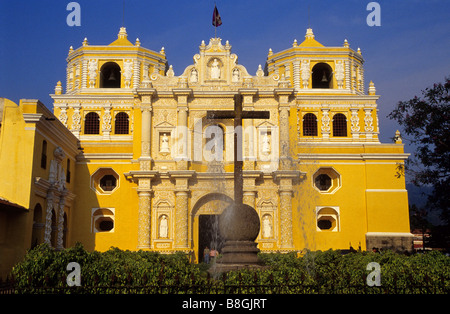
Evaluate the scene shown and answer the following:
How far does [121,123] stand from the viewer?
28203 millimetres

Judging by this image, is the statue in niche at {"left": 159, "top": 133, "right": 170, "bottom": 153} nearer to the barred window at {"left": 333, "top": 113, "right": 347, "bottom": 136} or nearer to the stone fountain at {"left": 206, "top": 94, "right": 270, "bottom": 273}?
the barred window at {"left": 333, "top": 113, "right": 347, "bottom": 136}

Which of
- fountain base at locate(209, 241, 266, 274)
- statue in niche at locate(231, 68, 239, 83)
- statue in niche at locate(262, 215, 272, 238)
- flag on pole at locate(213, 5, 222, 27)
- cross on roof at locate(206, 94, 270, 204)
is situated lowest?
fountain base at locate(209, 241, 266, 274)

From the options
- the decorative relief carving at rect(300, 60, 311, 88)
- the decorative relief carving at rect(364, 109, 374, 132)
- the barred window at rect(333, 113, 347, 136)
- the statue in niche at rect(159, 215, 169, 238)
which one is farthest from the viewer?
the decorative relief carving at rect(300, 60, 311, 88)

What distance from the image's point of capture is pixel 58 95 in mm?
27641

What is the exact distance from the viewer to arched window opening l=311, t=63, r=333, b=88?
95.8ft

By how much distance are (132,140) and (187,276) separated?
18.6m

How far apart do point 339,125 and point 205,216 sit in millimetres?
9432

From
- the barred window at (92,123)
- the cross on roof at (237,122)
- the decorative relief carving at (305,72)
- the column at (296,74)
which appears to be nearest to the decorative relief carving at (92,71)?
the barred window at (92,123)

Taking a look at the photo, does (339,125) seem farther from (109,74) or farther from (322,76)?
(109,74)

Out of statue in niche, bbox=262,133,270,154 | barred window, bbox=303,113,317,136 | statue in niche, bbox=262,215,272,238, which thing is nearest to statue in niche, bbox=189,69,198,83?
statue in niche, bbox=262,133,270,154

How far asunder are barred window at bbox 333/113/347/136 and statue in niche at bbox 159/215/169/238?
35.8 feet

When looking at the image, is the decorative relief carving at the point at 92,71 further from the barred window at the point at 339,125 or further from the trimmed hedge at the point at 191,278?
the trimmed hedge at the point at 191,278

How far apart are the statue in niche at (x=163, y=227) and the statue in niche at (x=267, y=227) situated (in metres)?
4.96

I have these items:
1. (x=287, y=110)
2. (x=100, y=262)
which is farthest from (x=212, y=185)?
(x=100, y=262)
